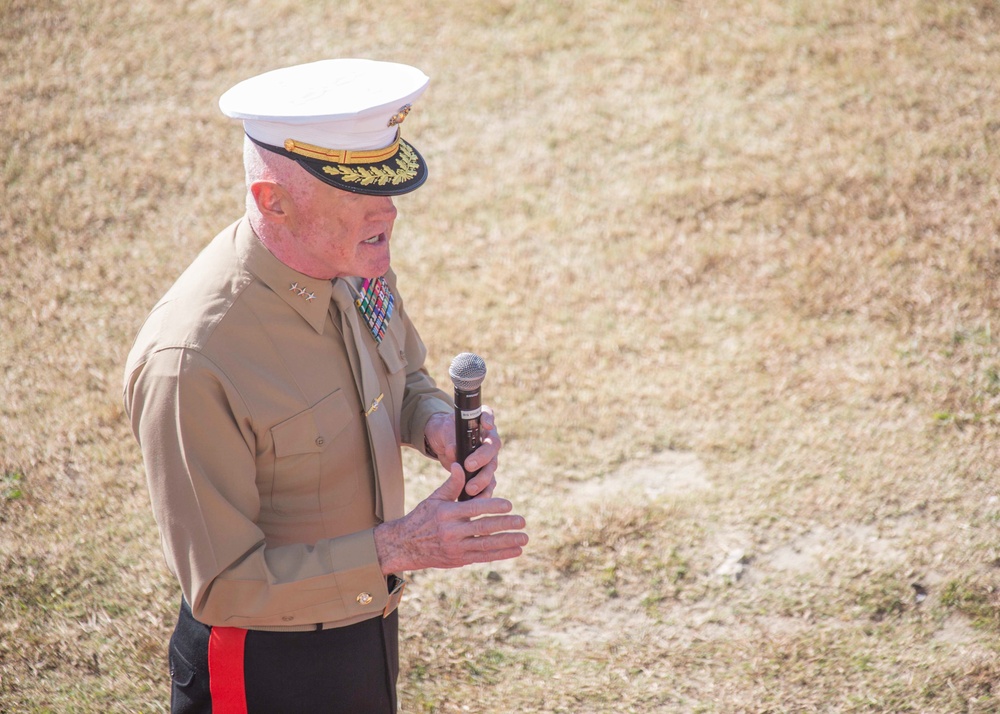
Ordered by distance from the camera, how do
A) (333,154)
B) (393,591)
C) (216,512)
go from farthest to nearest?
(393,591) < (333,154) < (216,512)

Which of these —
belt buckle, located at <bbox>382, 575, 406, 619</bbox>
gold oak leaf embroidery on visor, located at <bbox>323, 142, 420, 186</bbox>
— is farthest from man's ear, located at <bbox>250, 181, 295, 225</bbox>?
belt buckle, located at <bbox>382, 575, 406, 619</bbox>

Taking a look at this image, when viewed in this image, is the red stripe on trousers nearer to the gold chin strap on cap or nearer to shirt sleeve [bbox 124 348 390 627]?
shirt sleeve [bbox 124 348 390 627]

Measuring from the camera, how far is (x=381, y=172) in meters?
2.18

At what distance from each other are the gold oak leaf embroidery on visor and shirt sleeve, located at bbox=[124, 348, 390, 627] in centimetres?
51

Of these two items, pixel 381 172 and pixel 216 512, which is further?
pixel 381 172

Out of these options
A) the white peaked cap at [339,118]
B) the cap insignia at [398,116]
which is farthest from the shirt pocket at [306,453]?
the cap insignia at [398,116]

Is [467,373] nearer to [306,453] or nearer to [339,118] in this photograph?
[306,453]

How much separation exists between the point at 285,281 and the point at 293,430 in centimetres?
35

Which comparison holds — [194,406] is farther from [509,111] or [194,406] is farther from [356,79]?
[509,111]

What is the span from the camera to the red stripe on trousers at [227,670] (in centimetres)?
227

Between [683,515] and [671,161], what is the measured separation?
9.31ft

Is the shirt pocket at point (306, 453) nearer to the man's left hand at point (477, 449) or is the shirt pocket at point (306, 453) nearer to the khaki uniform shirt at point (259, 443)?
the khaki uniform shirt at point (259, 443)

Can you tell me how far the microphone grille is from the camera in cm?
215

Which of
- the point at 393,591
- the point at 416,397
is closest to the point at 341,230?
the point at 416,397
